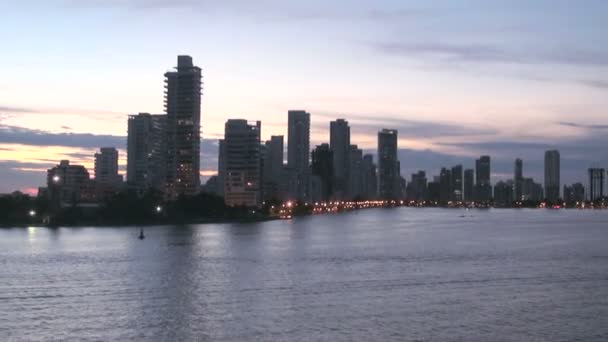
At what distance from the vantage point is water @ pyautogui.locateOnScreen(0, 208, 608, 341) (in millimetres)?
31547

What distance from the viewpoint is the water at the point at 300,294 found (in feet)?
104

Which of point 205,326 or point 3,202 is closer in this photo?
point 205,326

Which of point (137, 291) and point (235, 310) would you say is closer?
point (235, 310)

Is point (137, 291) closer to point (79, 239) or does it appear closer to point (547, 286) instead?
point (547, 286)

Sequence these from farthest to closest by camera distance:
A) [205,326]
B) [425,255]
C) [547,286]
→ 1. [425,255]
2. [547,286]
3. [205,326]

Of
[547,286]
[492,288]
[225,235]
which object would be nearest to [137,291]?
[492,288]

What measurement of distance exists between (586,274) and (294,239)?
43.8 m

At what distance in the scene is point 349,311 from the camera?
1398 inches

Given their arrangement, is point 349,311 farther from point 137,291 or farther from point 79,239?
point 79,239

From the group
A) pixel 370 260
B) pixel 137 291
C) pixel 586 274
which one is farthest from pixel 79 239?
pixel 586 274

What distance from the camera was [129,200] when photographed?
133250 mm

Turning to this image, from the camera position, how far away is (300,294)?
41.2 meters

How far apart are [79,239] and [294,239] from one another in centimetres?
2367

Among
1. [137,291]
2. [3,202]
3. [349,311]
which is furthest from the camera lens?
[3,202]
